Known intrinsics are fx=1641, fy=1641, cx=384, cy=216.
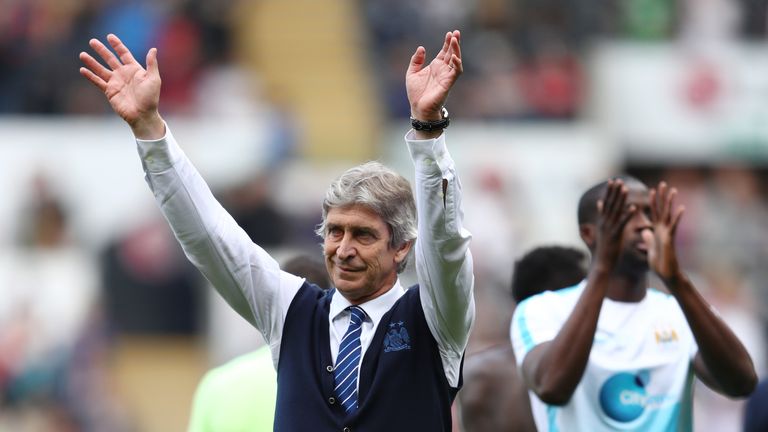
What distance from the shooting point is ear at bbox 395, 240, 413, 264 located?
5.36 m

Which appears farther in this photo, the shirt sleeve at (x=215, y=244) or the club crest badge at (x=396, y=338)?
the club crest badge at (x=396, y=338)

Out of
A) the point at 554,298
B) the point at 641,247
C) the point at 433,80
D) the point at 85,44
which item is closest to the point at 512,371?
the point at 554,298

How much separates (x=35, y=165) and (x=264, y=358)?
8.85 meters

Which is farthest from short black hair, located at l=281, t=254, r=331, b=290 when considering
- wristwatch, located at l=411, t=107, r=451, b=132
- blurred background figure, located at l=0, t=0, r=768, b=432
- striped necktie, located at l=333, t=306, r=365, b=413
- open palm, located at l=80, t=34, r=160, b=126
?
blurred background figure, located at l=0, t=0, r=768, b=432

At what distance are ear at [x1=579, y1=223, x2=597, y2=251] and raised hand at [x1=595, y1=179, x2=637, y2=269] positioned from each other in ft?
1.66

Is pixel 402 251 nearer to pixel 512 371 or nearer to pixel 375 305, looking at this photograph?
pixel 375 305

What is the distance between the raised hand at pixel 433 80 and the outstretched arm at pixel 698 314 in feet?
3.91

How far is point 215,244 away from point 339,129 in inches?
523

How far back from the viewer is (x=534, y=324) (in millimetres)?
6379

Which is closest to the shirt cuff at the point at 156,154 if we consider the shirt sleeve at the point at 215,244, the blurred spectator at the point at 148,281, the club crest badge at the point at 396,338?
the shirt sleeve at the point at 215,244

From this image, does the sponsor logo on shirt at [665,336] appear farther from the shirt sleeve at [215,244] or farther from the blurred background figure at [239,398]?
the shirt sleeve at [215,244]

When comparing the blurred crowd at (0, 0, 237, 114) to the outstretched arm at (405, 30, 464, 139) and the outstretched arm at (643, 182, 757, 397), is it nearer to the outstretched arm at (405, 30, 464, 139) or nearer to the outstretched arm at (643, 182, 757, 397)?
the outstretched arm at (643, 182, 757, 397)

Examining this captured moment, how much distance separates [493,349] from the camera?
750 centimetres

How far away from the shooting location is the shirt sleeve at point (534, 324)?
6305 mm
